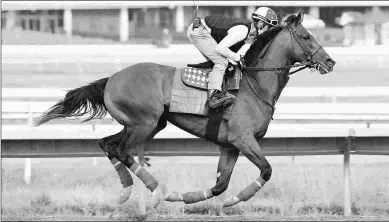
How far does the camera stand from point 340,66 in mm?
31406

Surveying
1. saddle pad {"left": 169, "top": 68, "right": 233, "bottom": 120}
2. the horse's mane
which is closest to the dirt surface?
saddle pad {"left": 169, "top": 68, "right": 233, "bottom": 120}

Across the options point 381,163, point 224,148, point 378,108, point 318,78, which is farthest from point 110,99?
point 318,78

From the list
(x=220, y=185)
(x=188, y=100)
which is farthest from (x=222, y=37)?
(x=220, y=185)

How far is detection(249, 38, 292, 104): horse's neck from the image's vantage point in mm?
7152

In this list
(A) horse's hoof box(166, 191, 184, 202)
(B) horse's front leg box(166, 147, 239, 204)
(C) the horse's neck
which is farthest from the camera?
(C) the horse's neck

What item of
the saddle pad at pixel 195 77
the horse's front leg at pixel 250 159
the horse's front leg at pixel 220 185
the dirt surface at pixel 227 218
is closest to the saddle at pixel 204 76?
the saddle pad at pixel 195 77

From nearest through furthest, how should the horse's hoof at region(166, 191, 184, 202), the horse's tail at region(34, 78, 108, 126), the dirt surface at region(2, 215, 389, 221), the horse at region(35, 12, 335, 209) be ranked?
the horse's hoof at region(166, 191, 184, 202) < the horse at region(35, 12, 335, 209) < the horse's tail at region(34, 78, 108, 126) < the dirt surface at region(2, 215, 389, 221)

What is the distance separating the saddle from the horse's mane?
19 cm

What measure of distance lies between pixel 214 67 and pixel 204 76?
0.12 meters

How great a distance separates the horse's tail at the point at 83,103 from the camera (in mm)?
7352

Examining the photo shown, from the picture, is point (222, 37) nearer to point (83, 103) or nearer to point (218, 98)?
point (218, 98)

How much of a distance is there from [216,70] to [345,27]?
136 ft

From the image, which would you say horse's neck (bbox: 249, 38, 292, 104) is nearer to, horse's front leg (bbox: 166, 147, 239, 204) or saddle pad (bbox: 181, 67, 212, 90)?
saddle pad (bbox: 181, 67, 212, 90)

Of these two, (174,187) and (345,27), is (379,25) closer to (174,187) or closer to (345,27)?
(345,27)
